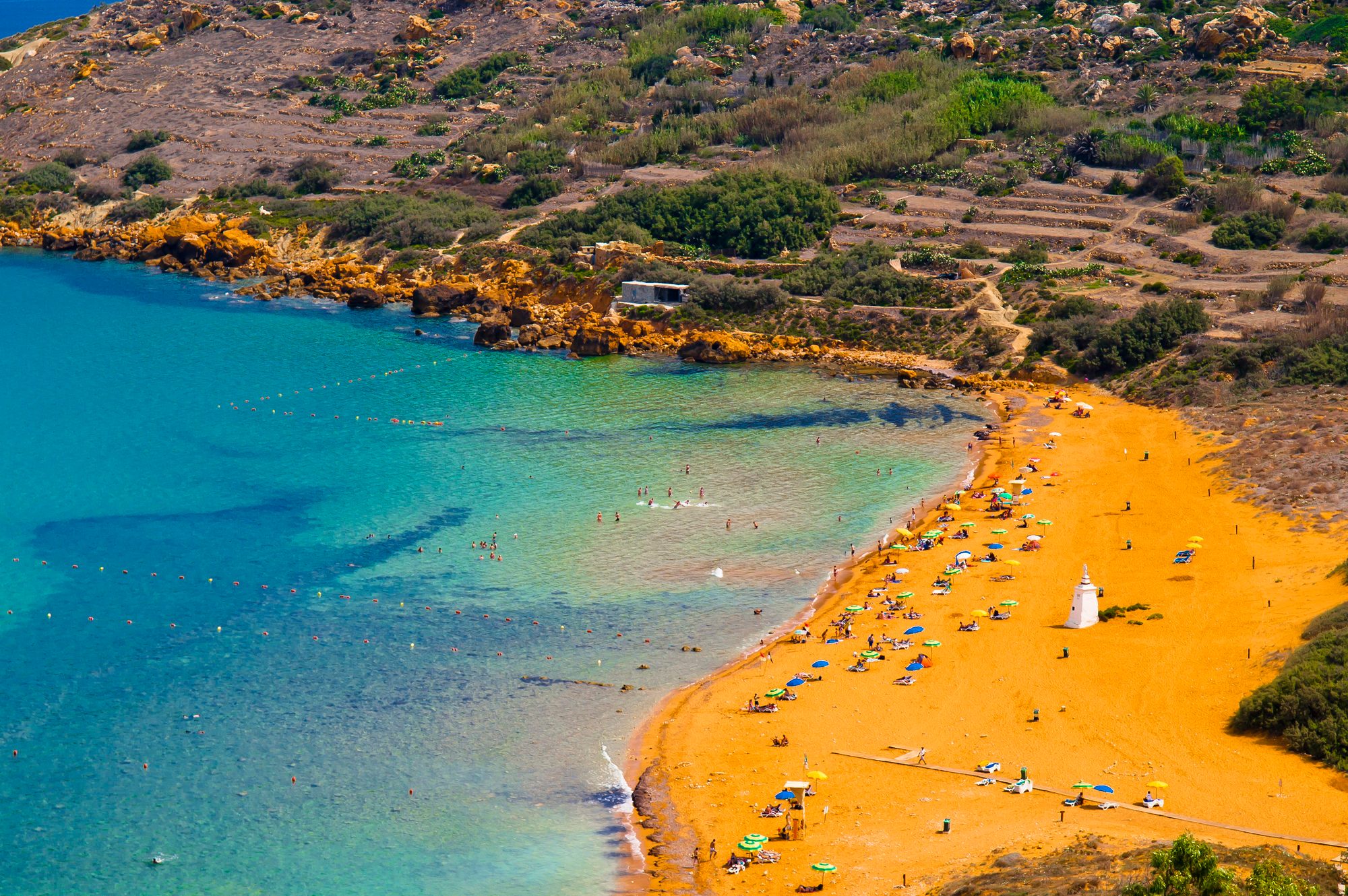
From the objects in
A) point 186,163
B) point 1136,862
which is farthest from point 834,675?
point 186,163

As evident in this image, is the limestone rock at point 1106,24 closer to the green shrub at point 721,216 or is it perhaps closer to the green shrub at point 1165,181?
the green shrub at point 1165,181

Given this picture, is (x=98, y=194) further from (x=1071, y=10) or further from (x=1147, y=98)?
(x=1071, y=10)

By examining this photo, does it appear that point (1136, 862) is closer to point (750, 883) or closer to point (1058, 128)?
point (750, 883)

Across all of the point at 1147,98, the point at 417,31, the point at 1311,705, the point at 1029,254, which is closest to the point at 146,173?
the point at 417,31

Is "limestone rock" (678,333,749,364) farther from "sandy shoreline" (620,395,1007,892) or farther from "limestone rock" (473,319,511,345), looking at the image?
"sandy shoreline" (620,395,1007,892)

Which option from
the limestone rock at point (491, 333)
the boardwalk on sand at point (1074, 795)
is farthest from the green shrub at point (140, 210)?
the boardwalk on sand at point (1074, 795)
